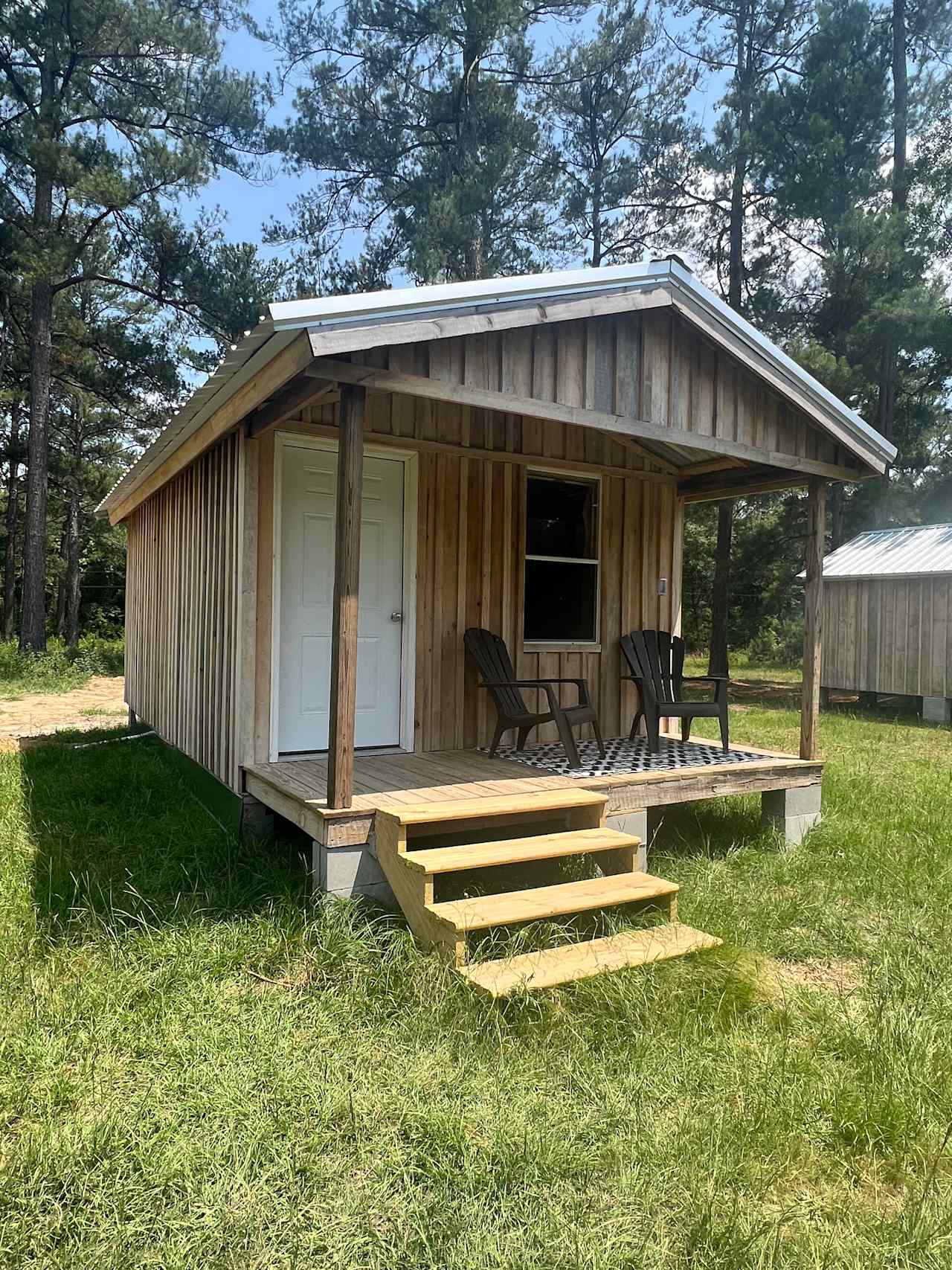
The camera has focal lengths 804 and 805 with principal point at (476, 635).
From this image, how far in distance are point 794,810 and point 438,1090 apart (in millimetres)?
3225

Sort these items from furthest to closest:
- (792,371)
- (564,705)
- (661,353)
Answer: (564,705) < (792,371) < (661,353)

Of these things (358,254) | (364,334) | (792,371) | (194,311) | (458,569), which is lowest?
(458,569)

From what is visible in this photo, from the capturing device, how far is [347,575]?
10.5 feet

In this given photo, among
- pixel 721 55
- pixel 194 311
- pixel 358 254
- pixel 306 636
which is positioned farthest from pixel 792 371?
pixel 721 55

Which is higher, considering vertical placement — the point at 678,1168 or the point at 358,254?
the point at 358,254

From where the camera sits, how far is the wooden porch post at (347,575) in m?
3.21

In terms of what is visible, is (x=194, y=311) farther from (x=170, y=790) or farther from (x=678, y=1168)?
(x=678, y=1168)

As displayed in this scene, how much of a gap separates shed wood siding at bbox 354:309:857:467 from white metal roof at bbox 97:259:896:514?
0.44ft

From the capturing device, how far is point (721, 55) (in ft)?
46.7

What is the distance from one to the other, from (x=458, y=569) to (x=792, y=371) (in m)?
2.21

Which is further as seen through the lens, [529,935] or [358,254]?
[358,254]

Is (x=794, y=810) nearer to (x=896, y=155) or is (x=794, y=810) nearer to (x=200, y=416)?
(x=200, y=416)

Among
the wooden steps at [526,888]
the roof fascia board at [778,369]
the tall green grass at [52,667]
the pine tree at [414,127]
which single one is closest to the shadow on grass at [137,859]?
the wooden steps at [526,888]

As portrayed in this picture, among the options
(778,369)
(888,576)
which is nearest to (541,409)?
(778,369)
